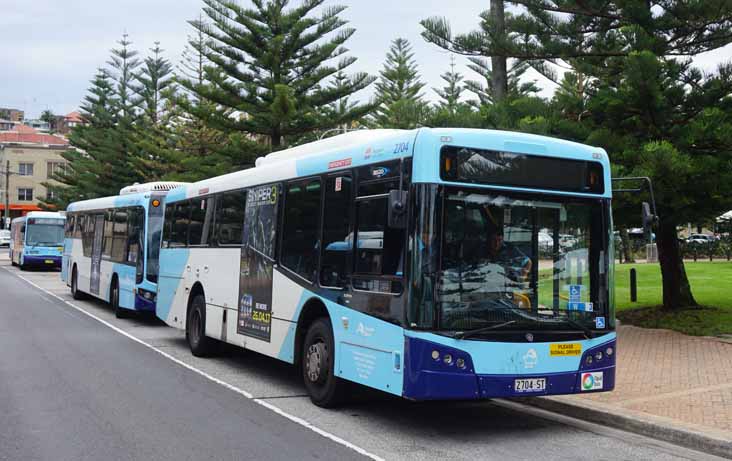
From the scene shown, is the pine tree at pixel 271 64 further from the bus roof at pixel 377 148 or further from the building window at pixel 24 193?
the building window at pixel 24 193

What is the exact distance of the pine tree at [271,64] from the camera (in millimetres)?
33219

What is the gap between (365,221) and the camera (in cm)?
833

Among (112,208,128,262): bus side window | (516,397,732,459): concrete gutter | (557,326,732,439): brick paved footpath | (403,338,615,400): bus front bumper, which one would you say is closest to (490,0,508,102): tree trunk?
(557,326,732,439): brick paved footpath

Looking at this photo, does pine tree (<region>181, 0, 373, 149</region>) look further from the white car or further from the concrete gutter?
the white car

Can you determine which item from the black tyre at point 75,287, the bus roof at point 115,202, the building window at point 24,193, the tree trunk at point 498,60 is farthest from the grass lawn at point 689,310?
the building window at point 24,193

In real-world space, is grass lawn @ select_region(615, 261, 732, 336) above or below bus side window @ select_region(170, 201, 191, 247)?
below

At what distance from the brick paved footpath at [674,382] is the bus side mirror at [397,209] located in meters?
3.09

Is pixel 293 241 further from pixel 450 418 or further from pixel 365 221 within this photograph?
pixel 450 418

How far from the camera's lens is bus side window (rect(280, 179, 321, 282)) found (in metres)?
9.37

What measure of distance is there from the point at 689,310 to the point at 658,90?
4.68m

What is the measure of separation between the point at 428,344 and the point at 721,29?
37.4 feet

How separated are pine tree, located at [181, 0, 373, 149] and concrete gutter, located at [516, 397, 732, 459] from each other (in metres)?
24.7

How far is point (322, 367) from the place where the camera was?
29.2 feet

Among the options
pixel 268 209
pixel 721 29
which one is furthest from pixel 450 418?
pixel 721 29
